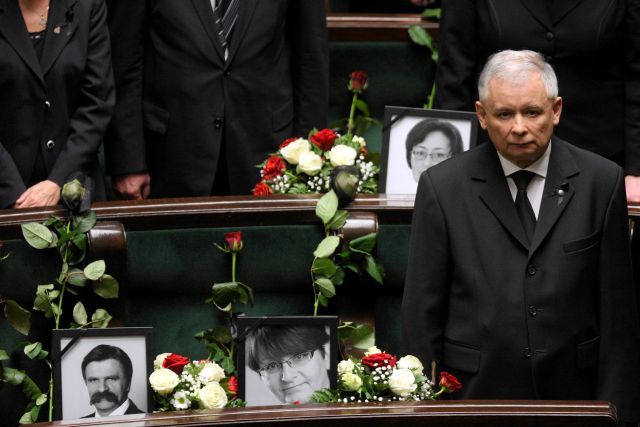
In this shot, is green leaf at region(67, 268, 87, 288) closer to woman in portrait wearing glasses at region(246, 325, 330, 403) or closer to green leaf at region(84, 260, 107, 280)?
green leaf at region(84, 260, 107, 280)

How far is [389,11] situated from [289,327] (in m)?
2.31

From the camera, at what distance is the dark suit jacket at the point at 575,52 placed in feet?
9.31

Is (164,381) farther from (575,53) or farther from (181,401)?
(575,53)

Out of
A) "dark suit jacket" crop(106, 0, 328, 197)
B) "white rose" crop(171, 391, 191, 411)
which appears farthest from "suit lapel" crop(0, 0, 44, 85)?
"white rose" crop(171, 391, 191, 411)

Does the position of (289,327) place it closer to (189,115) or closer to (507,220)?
(507,220)

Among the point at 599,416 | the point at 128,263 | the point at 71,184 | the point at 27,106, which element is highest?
the point at 27,106

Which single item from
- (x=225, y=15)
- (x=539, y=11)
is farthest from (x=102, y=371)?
(x=539, y=11)

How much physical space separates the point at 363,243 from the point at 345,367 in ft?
1.42

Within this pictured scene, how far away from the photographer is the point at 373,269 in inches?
95.9

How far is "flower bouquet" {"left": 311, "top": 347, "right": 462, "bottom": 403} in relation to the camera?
77.8 inches

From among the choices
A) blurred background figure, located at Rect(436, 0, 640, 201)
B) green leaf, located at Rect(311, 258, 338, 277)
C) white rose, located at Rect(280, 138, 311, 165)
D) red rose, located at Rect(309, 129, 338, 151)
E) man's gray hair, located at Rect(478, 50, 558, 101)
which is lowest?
green leaf, located at Rect(311, 258, 338, 277)

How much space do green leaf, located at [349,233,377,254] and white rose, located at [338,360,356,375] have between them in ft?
1.34

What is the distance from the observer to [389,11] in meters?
4.23

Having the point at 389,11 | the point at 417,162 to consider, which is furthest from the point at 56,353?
the point at 389,11
